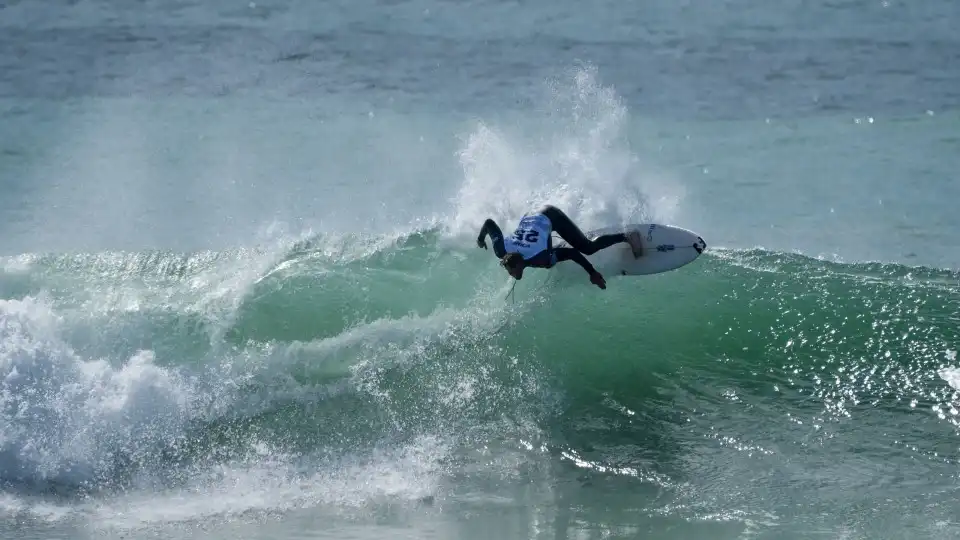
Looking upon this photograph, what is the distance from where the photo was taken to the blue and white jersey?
35.4 feet

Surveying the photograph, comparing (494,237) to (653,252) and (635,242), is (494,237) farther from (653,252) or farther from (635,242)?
(653,252)

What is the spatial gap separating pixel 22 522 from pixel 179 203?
1111cm

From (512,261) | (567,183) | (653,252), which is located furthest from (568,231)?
(567,183)

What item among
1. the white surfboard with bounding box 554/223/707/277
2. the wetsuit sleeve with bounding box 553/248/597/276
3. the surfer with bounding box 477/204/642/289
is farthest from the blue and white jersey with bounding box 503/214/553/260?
the white surfboard with bounding box 554/223/707/277

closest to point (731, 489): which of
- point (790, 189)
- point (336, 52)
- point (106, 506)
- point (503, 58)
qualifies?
point (106, 506)

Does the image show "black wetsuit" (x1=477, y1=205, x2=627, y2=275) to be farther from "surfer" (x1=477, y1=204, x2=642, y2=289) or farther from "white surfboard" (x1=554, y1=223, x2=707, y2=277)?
"white surfboard" (x1=554, y1=223, x2=707, y2=277)

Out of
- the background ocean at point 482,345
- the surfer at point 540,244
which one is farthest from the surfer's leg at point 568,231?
the background ocean at point 482,345

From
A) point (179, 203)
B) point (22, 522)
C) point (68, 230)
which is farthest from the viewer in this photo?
point (179, 203)

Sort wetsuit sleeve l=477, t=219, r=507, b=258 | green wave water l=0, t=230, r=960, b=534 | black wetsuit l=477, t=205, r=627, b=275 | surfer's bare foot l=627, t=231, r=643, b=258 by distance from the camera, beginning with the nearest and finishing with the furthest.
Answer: green wave water l=0, t=230, r=960, b=534, black wetsuit l=477, t=205, r=627, b=275, wetsuit sleeve l=477, t=219, r=507, b=258, surfer's bare foot l=627, t=231, r=643, b=258

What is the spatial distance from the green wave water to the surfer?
3.61 ft

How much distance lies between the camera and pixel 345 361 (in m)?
11.7

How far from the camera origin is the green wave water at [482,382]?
987 cm

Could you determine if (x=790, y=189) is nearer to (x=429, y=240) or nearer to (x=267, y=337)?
(x=429, y=240)

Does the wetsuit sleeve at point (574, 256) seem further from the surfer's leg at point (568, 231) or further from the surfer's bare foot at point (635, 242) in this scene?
the surfer's bare foot at point (635, 242)
